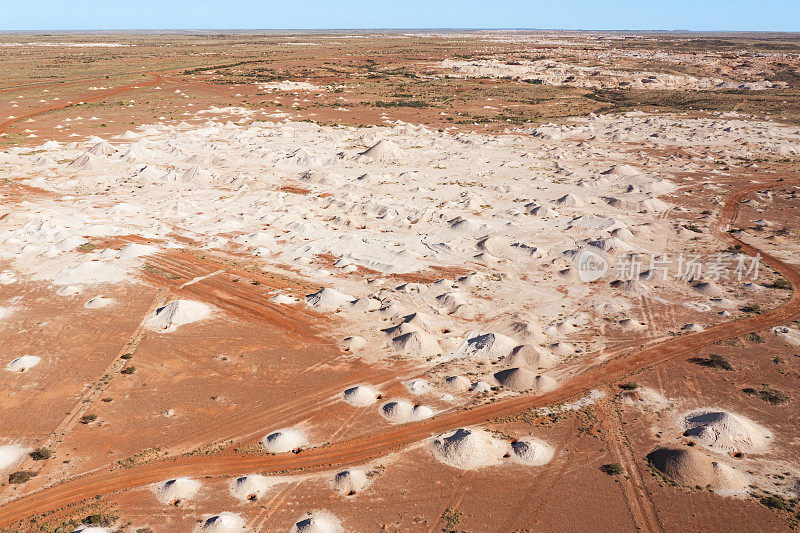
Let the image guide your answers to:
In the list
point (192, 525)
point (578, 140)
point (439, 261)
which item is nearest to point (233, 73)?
point (578, 140)

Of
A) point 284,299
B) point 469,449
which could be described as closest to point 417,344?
point 469,449

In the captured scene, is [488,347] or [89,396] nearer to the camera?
[89,396]

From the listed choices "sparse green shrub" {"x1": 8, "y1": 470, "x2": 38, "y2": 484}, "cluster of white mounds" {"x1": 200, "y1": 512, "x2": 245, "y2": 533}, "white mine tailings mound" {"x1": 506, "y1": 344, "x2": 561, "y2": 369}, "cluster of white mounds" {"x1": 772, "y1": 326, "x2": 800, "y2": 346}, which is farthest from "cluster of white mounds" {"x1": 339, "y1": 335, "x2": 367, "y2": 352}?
"cluster of white mounds" {"x1": 772, "y1": 326, "x2": 800, "y2": 346}

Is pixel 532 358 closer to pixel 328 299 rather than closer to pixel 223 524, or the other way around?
pixel 328 299

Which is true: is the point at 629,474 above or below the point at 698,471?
below

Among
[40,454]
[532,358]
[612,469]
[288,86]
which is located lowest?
[612,469]
